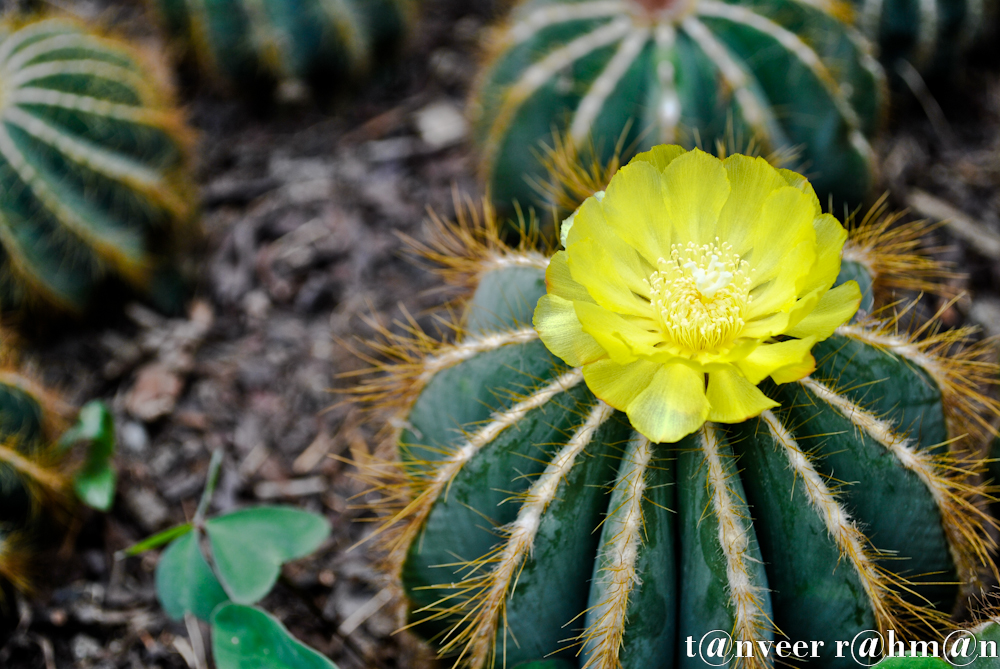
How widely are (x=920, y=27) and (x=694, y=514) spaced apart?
239 cm

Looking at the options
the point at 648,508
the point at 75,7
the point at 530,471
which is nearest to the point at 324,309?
the point at 530,471

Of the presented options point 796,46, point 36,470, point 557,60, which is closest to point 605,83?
point 557,60

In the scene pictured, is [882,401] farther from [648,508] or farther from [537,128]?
[537,128]

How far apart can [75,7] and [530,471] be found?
390cm

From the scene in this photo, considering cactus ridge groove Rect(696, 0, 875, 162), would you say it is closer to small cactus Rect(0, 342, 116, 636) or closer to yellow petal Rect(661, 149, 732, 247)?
yellow petal Rect(661, 149, 732, 247)

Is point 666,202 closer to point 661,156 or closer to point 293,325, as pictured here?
point 661,156

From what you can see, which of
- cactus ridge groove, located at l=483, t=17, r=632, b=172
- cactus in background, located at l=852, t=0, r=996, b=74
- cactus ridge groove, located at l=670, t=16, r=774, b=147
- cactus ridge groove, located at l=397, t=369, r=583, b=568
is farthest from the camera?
cactus in background, located at l=852, t=0, r=996, b=74

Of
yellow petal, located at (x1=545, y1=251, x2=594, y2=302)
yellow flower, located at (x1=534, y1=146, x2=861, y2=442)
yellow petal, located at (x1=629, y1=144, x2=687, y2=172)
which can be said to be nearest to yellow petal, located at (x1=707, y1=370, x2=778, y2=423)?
yellow flower, located at (x1=534, y1=146, x2=861, y2=442)

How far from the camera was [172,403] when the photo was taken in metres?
2.65

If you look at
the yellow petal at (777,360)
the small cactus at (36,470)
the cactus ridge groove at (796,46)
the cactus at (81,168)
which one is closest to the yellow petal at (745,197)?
the yellow petal at (777,360)

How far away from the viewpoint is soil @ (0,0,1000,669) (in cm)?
215

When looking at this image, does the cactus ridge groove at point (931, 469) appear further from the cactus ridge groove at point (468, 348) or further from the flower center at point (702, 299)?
the cactus ridge groove at point (468, 348)

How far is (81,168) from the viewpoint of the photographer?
265cm

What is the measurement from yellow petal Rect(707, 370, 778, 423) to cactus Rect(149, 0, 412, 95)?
8.81 feet
